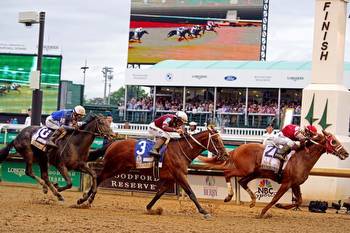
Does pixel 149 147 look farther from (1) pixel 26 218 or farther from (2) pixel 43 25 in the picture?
(2) pixel 43 25

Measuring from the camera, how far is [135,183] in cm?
2033

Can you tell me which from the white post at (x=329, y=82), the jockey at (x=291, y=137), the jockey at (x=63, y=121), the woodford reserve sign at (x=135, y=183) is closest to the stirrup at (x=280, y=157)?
the jockey at (x=291, y=137)

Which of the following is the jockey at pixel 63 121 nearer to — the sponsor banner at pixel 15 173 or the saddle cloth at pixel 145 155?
the saddle cloth at pixel 145 155

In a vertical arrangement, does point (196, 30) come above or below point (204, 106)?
above

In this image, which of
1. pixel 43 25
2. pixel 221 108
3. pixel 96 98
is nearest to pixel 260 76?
pixel 221 108

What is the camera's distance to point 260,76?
43.8m

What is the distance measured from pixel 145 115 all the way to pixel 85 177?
81.8 feet

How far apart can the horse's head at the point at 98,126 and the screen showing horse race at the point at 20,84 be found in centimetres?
2409

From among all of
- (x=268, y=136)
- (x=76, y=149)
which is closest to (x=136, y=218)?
(x=76, y=149)

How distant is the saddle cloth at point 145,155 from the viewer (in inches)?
619

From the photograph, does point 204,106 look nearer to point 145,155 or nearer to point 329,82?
point 329,82

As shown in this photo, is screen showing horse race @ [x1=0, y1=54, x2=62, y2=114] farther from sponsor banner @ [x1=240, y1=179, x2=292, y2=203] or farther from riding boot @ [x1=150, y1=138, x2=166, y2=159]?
riding boot @ [x1=150, y1=138, x2=166, y2=159]

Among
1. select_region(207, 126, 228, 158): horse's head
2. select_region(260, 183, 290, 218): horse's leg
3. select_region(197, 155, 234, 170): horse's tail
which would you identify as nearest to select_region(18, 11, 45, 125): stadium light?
select_region(197, 155, 234, 170): horse's tail

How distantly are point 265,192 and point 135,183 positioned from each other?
3518mm
